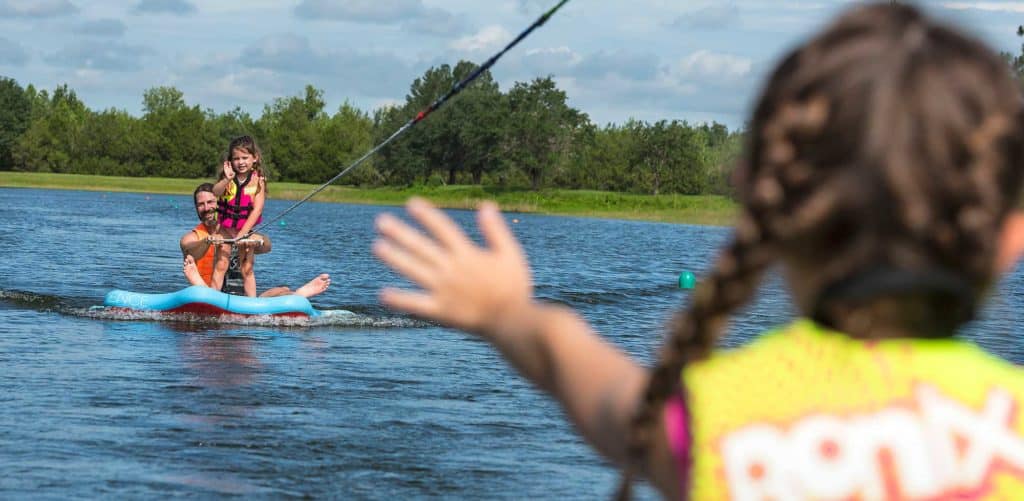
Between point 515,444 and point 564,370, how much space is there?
6.46 m

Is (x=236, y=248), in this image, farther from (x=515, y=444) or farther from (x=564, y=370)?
(x=564, y=370)

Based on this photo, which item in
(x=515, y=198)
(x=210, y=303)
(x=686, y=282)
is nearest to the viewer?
(x=210, y=303)

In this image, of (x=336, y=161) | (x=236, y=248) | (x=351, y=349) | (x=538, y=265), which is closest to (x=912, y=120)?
(x=351, y=349)

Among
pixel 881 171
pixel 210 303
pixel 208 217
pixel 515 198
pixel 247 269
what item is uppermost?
pixel 881 171

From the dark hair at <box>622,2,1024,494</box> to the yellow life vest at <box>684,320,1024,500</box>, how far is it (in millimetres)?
65

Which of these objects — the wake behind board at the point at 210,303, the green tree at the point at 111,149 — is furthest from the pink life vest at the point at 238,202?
the green tree at the point at 111,149

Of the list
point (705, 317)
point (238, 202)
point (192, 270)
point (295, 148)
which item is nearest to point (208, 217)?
point (238, 202)

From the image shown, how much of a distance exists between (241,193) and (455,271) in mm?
12980

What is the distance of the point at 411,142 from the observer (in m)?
107

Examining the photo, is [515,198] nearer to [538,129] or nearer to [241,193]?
[538,129]

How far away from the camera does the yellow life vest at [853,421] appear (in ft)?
4.12

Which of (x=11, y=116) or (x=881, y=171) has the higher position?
(x=11, y=116)

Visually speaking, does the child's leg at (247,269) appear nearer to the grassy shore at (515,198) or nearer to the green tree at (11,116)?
the grassy shore at (515,198)

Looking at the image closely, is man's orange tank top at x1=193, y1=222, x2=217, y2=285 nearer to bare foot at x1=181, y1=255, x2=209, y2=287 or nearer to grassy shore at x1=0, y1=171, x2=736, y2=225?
bare foot at x1=181, y1=255, x2=209, y2=287
